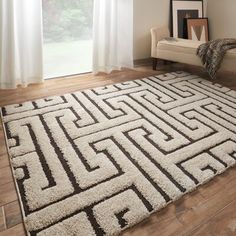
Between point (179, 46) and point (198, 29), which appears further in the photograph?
point (198, 29)

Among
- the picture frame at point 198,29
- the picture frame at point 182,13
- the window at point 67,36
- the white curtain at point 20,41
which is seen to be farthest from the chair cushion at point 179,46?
the white curtain at point 20,41

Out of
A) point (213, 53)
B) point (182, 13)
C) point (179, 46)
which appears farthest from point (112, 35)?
point (182, 13)

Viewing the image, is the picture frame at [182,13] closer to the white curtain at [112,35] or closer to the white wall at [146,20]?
the white wall at [146,20]

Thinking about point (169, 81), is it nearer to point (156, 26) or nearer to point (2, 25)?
point (156, 26)

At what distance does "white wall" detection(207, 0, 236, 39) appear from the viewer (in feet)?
11.0

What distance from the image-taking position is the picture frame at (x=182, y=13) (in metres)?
3.32

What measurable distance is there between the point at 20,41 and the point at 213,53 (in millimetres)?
1964

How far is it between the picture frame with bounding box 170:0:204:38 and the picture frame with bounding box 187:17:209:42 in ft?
0.20

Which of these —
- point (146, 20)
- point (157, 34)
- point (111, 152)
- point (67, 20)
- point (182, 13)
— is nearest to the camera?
point (111, 152)

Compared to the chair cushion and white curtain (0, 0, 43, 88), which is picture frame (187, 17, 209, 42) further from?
white curtain (0, 0, 43, 88)

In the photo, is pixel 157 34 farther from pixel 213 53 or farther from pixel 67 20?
pixel 67 20

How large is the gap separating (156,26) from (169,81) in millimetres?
946

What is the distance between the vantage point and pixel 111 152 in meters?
1.56

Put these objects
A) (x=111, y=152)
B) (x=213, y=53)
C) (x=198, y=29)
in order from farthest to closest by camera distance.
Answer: (x=198, y=29) < (x=213, y=53) < (x=111, y=152)
